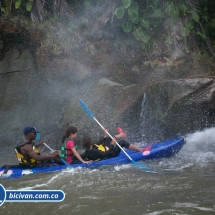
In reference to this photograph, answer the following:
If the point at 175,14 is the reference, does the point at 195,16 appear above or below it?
below

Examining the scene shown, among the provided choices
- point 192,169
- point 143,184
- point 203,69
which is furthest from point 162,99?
point 143,184

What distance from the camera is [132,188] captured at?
5590 mm

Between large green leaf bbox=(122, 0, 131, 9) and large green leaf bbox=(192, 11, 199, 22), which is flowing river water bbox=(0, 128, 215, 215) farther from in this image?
large green leaf bbox=(122, 0, 131, 9)

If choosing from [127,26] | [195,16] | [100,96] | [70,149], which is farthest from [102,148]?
[195,16]

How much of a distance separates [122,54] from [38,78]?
2515 mm

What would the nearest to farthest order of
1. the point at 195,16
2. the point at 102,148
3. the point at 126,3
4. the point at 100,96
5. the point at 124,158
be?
the point at 124,158 < the point at 102,148 < the point at 100,96 < the point at 195,16 < the point at 126,3

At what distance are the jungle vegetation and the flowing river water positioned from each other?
3879 millimetres

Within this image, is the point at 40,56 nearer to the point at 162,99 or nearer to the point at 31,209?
the point at 162,99

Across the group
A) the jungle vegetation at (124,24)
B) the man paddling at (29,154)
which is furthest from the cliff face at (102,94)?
the man paddling at (29,154)

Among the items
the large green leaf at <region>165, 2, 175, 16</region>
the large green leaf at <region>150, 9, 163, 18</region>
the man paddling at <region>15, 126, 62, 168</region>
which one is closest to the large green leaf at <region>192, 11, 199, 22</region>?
the large green leaf at <region>165, 2, 175, 16</region>

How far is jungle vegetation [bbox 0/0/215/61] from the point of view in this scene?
10281 millimetres

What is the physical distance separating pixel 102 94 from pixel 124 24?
2497 millimetres

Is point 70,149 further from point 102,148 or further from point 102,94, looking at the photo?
point 102,94

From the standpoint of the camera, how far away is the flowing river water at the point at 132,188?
4766 mm
